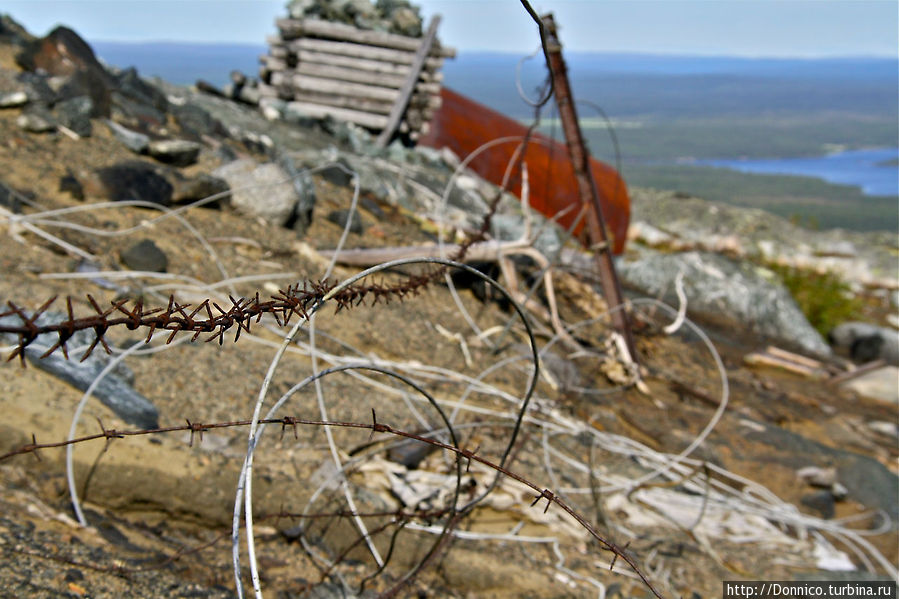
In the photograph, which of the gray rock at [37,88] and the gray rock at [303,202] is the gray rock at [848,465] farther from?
the gray rock at [37,88]

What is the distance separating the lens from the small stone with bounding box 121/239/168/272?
3801 millimetres

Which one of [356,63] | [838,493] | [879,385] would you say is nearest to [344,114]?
[356,63]

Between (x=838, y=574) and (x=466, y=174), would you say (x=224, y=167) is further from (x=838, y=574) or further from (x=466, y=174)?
(x=838, y=574)

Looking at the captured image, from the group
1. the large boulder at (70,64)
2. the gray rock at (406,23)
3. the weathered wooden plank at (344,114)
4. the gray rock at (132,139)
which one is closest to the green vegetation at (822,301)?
the weathered wooden plank at (344,114)

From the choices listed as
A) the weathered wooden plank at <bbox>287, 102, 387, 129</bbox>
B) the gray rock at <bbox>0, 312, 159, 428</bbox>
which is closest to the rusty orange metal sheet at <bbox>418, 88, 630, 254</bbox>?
the weathered wooden plank at <bbox>287, 102, 387, 129</bbox>

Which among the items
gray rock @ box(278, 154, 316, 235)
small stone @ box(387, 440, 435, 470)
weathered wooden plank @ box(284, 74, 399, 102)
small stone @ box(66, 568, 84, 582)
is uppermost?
weathered wooden plank @ box(284, 74, 399, 102)

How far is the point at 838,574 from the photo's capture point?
3.23m

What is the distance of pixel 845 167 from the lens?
66.7 ft

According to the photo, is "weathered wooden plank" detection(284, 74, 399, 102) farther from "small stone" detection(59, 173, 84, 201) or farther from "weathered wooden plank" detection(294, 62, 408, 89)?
"small stone" detection(59, 173, 84, 201)

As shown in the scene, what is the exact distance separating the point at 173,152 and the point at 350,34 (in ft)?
15.3

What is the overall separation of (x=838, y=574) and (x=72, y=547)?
3238mm

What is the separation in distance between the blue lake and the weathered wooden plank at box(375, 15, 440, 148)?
13451 millimetres

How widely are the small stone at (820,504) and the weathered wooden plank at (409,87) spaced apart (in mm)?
6392

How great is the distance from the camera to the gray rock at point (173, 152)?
204 inches
